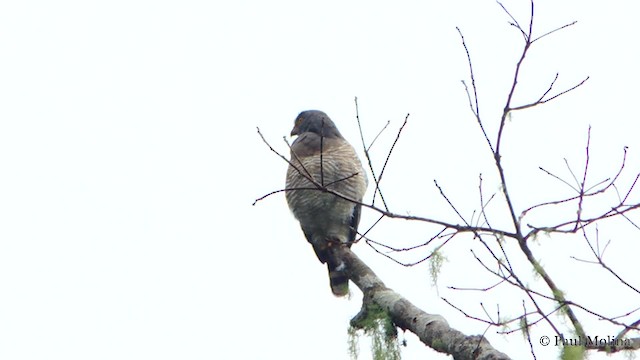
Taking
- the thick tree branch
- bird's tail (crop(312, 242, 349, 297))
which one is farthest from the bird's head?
the thick tree branch

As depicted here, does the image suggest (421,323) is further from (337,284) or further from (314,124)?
(314,124)

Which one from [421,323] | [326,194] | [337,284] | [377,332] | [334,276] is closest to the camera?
[421,323]

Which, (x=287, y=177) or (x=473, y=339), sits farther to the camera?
(x=287, y=177)

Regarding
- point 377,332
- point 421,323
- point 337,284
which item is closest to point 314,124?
point 337,284

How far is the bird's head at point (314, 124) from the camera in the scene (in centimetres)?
816

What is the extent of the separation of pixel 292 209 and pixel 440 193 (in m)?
3.90

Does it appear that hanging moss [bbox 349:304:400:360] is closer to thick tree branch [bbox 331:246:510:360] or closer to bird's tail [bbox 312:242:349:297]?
thick tree branch [bbox 331:246:510:360]

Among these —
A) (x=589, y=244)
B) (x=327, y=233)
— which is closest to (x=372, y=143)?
(x=589, y=244)

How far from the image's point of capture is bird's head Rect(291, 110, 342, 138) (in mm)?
8156

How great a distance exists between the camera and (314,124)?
27.3ft

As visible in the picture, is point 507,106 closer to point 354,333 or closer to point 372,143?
point 372,143

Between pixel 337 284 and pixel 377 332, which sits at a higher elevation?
pixel 337 284

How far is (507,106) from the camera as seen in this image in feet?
12.0

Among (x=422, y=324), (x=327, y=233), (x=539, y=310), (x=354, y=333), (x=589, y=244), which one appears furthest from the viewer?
(x=327, y=233)
